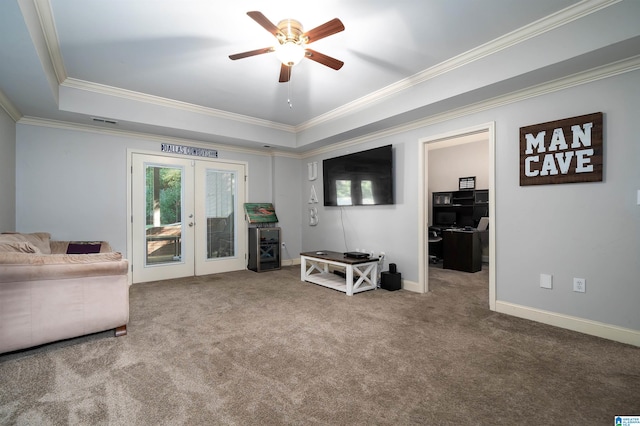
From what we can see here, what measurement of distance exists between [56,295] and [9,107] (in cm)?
260

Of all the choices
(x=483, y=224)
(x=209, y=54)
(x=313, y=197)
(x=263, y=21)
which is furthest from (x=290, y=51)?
(x=483, y=224)

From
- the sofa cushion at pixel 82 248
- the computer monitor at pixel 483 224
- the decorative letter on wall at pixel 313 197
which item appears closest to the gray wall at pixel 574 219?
the decorative letter on wall at pixel 313 197

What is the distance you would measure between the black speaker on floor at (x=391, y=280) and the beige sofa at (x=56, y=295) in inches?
119

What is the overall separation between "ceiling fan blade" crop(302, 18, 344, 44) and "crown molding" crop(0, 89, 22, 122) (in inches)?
130

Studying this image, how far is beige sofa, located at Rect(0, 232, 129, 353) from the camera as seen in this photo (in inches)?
84.7

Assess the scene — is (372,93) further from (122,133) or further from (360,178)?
(122,133)

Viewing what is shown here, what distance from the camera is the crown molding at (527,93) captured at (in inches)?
97.8

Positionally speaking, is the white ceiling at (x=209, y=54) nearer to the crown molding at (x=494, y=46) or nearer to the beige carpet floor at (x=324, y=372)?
the crown molding at (x=494, y=46)

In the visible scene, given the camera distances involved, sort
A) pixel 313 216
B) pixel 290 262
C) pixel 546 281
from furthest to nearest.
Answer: pixel 290 262
pixel 313 216
pixel 546 281

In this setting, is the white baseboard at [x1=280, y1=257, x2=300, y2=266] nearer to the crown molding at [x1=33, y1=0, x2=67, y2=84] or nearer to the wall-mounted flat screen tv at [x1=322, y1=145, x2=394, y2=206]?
the wall-mounted flat screen tv at [x1=322, y1=145, x2=394, y2=206]

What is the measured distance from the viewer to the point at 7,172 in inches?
135

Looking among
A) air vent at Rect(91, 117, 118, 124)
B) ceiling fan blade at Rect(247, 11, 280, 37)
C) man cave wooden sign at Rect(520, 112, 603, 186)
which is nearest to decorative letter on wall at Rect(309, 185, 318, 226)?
air vent at Rect(91, 117, 118, 124)

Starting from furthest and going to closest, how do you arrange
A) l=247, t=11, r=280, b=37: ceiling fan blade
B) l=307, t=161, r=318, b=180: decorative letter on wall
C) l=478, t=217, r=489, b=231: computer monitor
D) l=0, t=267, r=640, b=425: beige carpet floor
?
l=478, t=217, r=489, b=231: computer monitor < l=307, t=161, r=318, b=180: decorative letter on wall < l=247, t=11, r=280, b=37: ceiling fan blade < l=0, t=267, r=640, b=425: beige carpet floor

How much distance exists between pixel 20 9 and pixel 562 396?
4.06 meters
